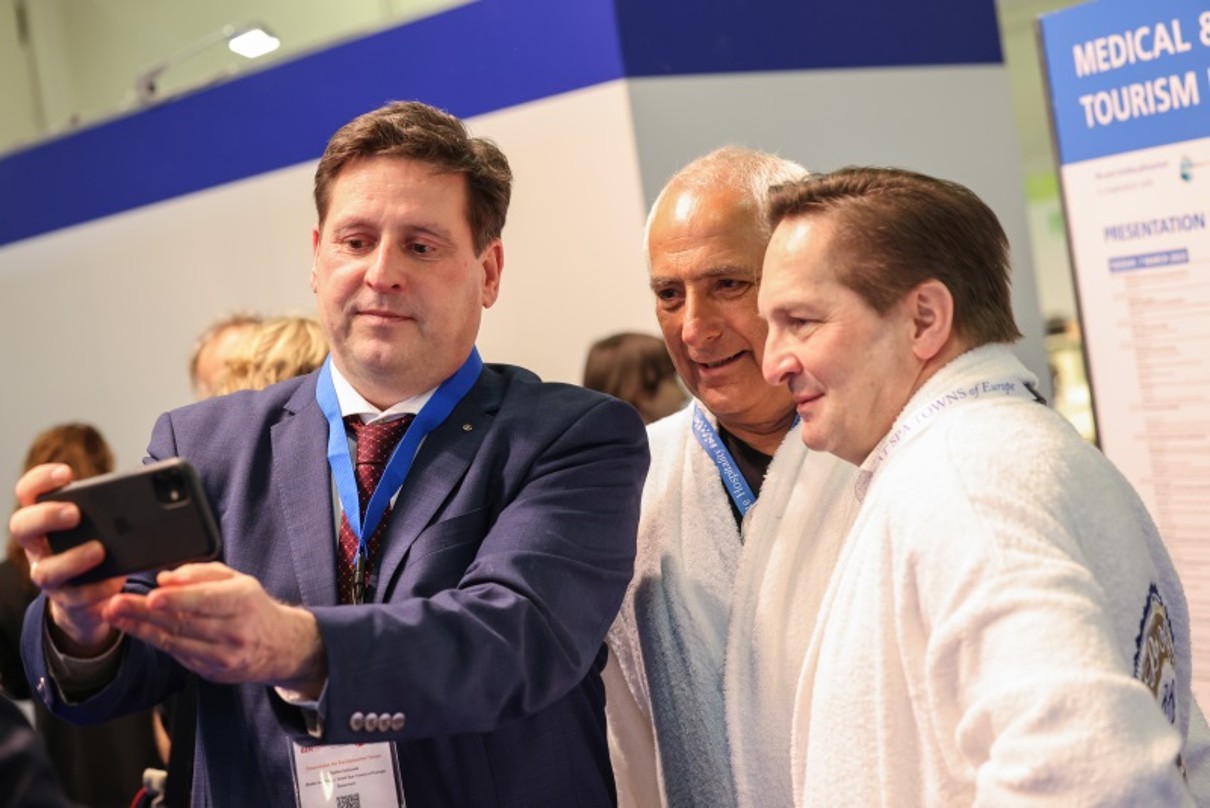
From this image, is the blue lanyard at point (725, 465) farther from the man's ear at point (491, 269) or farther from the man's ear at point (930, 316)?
the man's ear at point (930, 316)

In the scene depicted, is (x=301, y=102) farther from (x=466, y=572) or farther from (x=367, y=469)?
(x=466, y=572)

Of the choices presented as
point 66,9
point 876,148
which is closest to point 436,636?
point 876,148

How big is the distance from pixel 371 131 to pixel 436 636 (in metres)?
0.68

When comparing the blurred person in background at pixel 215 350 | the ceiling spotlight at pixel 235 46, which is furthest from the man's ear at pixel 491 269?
the ceiling spotlight at pixel 235 46

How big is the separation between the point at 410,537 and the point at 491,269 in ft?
Result: 1.46

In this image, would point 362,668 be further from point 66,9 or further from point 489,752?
point 66,9

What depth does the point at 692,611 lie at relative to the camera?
88.4 inches

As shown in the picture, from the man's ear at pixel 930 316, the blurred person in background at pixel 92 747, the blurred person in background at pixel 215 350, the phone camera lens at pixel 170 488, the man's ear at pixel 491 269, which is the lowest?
the blurred person in background at pixel 92 747

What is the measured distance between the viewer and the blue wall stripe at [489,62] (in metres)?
4.30

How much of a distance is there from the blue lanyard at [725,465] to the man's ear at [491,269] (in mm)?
429

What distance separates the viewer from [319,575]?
185 cm

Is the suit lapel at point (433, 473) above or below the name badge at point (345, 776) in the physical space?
above

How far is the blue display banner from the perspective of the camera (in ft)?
10.3

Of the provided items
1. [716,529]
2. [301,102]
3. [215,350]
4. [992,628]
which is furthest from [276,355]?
[992,628]
